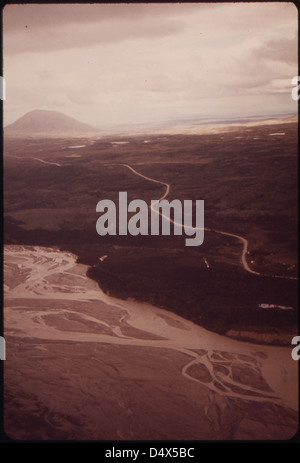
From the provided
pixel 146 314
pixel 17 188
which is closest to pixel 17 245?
pixel 17 188

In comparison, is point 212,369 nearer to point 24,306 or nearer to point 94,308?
point 94,308

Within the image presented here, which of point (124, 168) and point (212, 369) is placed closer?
point (212, 369)

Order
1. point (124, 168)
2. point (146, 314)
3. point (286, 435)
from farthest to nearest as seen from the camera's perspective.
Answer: point (124, 168) → point (146, 314) → point (286, 435)

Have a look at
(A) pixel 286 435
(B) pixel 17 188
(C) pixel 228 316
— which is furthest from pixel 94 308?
(B) pixel 17 188

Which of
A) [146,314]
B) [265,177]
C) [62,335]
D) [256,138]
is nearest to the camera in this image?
[62,335]

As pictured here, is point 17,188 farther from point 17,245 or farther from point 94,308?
point 94,308

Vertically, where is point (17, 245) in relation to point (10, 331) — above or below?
above

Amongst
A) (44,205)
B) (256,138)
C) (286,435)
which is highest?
(256,138)

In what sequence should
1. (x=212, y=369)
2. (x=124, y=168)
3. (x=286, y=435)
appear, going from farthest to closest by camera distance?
(x=124, y=168) < (x=212, y=369) < (x=286, y=435)

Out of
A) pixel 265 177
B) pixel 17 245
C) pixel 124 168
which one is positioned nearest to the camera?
pixel 17 245
